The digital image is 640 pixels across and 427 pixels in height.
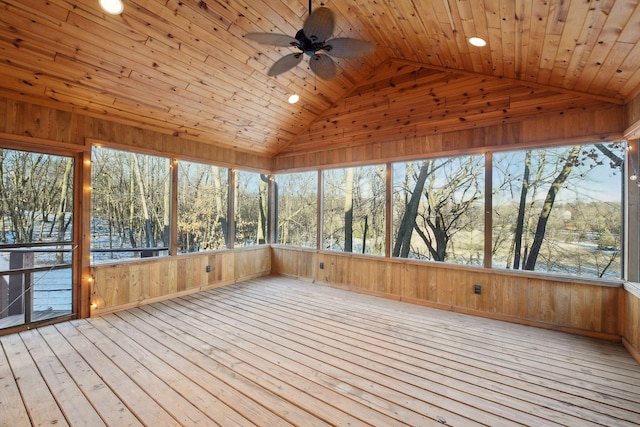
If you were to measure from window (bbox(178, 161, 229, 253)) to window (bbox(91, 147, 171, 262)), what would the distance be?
0.25 metres

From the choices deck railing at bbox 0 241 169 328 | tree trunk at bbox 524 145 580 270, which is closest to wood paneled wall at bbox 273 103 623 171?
tree trunk at bbox 524 145 580 270

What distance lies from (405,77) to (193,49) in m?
3.14

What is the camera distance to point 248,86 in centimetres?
427

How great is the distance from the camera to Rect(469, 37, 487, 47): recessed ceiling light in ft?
10.3

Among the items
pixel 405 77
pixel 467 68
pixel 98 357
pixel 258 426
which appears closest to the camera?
pixel 258 426

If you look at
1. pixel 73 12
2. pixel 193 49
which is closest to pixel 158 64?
pixel 193 49

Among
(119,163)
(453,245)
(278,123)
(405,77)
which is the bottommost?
(453,245)

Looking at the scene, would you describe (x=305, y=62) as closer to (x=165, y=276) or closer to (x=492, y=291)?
(x=165, y=276)

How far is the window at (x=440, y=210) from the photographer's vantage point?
4215 mm

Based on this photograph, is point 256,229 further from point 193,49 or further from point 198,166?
point 193,49

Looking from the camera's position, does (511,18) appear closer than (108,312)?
Yes

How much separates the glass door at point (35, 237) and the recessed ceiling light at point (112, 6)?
210 cm

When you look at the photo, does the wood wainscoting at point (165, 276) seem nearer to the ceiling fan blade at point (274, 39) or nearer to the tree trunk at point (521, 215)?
the ceiling fan blade at point (274, 39)

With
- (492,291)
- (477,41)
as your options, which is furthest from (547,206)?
(477,41)
